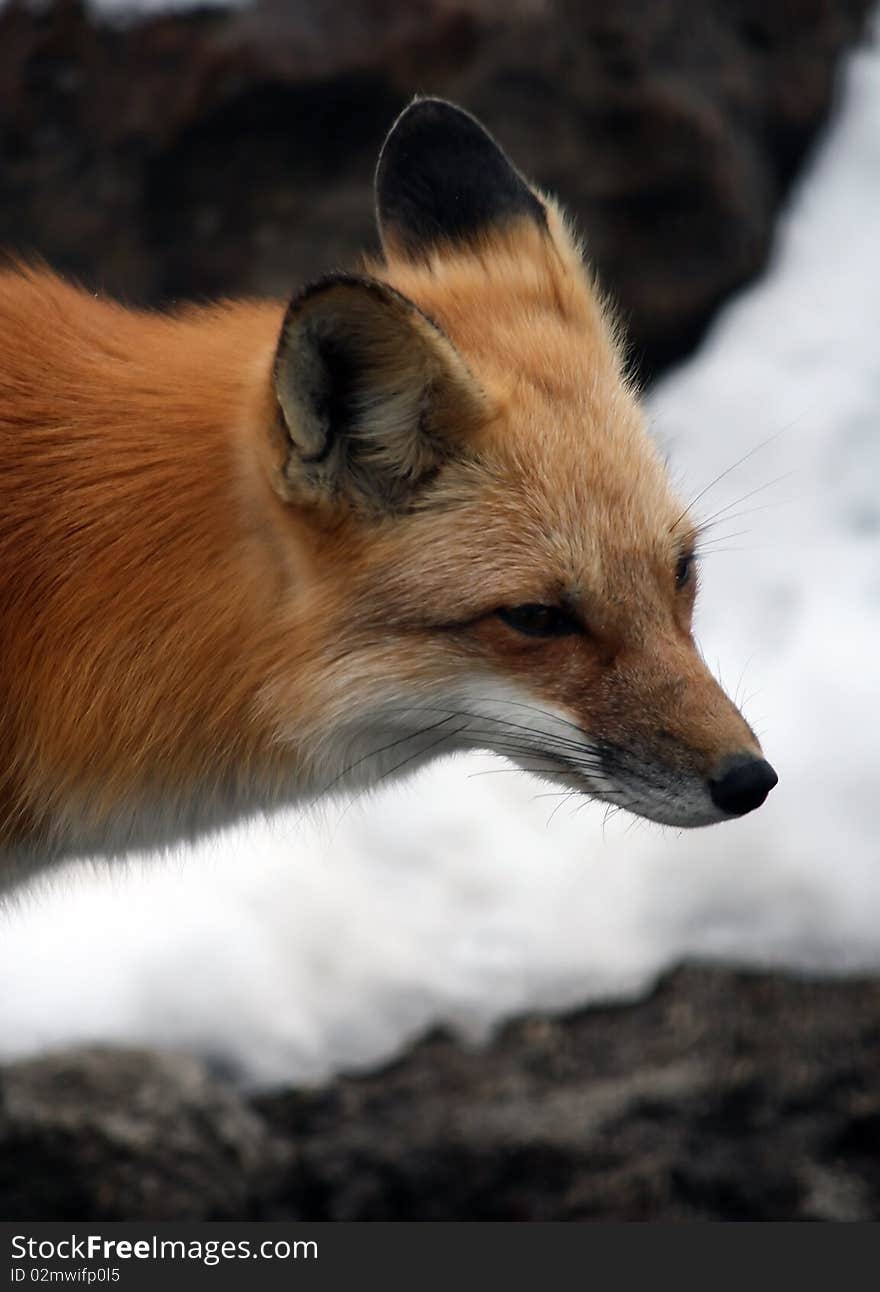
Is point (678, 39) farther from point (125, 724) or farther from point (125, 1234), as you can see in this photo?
point (125, 1234)

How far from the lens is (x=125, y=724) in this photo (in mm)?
2719

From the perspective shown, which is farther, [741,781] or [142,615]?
[142,615]

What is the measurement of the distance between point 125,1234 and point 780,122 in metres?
5.22

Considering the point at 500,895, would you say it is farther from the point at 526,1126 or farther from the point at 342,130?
the point at 342,130

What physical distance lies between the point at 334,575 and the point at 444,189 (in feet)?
3.51

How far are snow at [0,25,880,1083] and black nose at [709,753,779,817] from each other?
151 centimetres

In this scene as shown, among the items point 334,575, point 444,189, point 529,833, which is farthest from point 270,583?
point 529,833

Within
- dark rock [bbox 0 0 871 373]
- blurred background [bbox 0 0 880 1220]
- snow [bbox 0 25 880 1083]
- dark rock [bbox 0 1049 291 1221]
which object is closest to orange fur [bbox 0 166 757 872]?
blurred background [bbox 0 0 880 1220]

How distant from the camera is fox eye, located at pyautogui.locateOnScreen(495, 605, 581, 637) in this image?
8.43ft

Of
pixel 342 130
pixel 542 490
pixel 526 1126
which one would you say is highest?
pixel 342 130

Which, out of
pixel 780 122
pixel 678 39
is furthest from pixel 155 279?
pixel 780 122

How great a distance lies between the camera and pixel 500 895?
4473mm

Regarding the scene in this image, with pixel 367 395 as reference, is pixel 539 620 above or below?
below

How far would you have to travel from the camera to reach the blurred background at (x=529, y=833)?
151 inches
